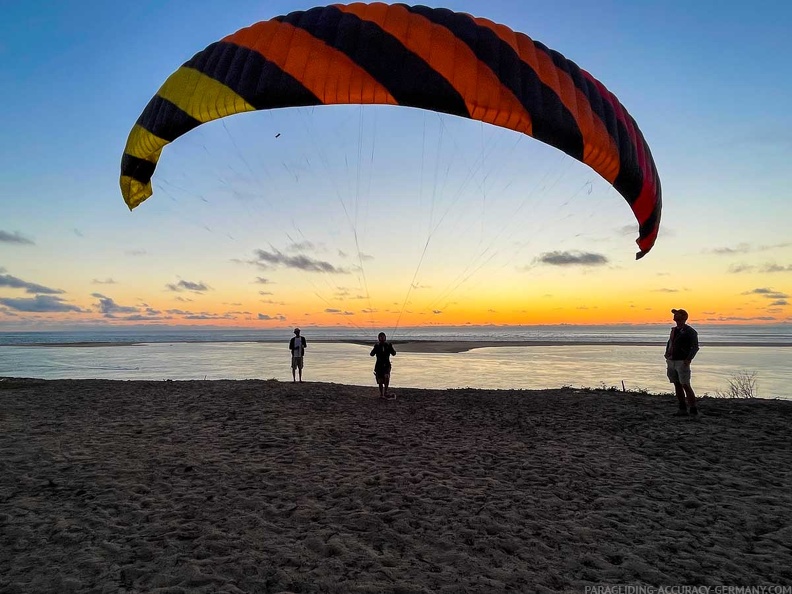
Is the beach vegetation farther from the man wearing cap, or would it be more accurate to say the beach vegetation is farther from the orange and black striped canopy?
the orange and black striped canopy

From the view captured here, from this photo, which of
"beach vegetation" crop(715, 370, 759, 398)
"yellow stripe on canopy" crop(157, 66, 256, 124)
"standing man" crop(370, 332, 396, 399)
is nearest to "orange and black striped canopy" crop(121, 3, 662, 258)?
"yellow stripe on canopy" crop(157, 66, 256, 124)

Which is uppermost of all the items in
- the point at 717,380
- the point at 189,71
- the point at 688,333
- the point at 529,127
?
the point at 189,71

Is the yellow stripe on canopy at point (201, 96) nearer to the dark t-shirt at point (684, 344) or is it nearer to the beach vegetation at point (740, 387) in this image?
the dark t-shirt at point (684, 344)

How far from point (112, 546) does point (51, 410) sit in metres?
7.00

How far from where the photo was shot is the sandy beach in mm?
3023

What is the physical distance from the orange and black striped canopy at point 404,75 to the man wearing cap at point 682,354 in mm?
2867

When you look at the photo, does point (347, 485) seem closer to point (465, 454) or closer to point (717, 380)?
point (465, 454)

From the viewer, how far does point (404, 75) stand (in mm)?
5363

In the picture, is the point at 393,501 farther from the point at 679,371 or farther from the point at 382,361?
the point at 679,371

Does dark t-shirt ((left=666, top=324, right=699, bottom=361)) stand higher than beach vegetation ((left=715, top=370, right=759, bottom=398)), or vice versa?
dark t-shirt ((left=666, top=324, right=699, bottom=361))

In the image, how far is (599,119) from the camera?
6.12 meters

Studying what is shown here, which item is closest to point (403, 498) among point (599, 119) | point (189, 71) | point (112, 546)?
point (112, 546)

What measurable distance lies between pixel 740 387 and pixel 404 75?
44.7 feet

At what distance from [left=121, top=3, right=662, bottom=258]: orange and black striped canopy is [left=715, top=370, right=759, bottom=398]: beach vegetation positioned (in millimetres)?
7622
